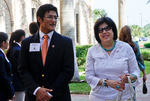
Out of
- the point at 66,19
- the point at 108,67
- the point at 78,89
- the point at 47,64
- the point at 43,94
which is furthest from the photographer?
the point at 66,19

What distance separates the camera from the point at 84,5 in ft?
89.9

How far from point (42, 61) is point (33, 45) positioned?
0.72 feet

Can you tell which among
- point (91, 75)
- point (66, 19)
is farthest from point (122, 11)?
point (91, 75)

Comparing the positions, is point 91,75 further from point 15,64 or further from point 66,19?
point 66,19

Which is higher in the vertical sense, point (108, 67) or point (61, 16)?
point (61, 16)

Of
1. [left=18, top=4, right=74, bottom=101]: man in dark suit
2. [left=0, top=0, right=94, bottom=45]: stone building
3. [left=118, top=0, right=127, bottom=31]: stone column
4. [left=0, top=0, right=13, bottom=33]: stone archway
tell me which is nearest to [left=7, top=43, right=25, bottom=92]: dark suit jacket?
[left=18, top=4, right=74, bottom=101]: man in dark suit

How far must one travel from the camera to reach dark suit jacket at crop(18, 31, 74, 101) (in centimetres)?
308

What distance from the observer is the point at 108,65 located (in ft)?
10.8

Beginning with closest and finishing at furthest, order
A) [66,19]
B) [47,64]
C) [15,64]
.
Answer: [47,64] → [15,64] → [66,19]

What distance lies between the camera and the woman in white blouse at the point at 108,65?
3.27 metres

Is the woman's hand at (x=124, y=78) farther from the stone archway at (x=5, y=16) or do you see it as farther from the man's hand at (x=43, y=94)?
the stone archway at (x=5, y=16)

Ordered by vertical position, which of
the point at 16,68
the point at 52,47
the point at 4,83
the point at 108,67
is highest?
the point at 52,47

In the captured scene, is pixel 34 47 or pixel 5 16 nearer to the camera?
pixel 34 47

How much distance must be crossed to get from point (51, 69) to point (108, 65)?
70 centimetres
